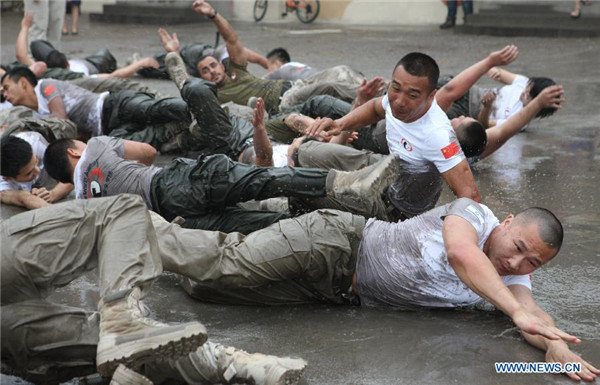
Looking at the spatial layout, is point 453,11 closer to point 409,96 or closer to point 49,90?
point 49,90

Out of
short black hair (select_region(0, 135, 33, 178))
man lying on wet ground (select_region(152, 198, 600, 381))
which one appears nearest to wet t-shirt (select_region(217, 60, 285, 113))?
short black hair (select_region(0, 135, 33, 178))

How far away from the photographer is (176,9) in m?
17.2

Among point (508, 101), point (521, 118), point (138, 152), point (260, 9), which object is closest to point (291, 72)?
point (508, 101)

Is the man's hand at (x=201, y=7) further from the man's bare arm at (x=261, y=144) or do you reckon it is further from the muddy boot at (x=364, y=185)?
the muddy boot at (x=364, y=185)

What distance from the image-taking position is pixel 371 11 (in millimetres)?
16844

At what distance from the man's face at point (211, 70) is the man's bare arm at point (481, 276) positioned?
4549 mm

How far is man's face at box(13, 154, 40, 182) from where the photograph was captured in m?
5.59

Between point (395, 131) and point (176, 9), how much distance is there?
13.2 m

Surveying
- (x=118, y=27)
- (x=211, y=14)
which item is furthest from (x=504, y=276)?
(x=118, y=27)

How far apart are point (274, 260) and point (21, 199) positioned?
255 cm

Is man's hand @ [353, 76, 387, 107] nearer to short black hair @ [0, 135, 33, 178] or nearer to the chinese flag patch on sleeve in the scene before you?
the chinese flag patch on sleeve

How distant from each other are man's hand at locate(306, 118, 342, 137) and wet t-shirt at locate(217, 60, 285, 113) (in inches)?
97.9

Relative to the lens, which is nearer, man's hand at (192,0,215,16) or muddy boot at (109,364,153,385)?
muddy boot at (109,364,153,385)

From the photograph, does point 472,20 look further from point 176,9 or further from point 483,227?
point 483,227
